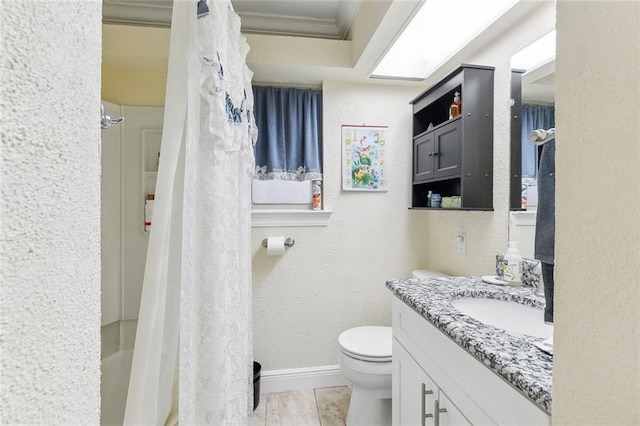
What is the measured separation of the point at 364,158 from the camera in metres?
2.16

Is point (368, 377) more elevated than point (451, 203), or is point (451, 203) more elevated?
point (451, 203)

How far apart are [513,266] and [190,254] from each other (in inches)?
51.5

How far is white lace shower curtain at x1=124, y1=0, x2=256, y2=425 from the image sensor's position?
80cm

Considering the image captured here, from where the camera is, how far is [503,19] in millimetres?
1433

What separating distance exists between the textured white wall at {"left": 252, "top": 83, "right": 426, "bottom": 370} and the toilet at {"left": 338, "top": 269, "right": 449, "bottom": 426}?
1.39 feet

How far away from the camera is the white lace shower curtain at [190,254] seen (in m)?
0.80

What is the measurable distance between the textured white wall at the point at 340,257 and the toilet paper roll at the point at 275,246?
87 mm

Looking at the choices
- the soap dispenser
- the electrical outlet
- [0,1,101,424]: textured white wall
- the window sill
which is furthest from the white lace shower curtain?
the electrical outlet

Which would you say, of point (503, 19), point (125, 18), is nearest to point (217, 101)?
point (503, 19)

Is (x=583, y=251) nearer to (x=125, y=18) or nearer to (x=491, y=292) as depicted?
(x=491, y=292)

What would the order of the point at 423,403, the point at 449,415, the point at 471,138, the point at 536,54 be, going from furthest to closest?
the point at 471,138 < the point at 536,54 < the point at 423,403 < the point at 449,415

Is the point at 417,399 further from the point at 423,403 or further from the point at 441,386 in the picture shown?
the point at 441,386

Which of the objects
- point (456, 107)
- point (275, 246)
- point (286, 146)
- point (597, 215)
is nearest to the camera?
point (597, 215)

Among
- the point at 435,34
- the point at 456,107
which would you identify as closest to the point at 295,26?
the point at 435,34
